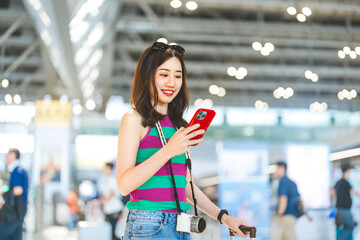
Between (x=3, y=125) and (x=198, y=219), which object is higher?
(x=3, y=125)

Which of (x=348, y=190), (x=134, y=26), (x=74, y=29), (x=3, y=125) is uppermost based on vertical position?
(x=134, y=26)

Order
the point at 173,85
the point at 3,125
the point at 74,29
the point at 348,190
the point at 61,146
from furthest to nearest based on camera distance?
the point at 61,146
the point at 74,29
the point at 3,125
the point at 348,190
the point at 173,85

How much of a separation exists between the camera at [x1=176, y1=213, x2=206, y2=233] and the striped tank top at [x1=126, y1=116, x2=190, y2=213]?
40 mm

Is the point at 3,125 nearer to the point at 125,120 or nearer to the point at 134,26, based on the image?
the point at 134,26

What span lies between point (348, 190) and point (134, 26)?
797cm

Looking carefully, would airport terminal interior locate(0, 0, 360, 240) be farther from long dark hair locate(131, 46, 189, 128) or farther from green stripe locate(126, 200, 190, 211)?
long dark hair locate(131, 46, 189, 128)

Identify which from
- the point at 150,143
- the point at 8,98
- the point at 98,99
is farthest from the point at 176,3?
the point at 98,99

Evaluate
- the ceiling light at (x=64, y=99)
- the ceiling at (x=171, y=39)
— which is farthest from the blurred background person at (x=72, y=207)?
the ceiling at (x=171, y=39)

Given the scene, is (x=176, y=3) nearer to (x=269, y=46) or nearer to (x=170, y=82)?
(x=269, y=46)

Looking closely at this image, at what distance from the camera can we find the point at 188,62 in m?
18.2

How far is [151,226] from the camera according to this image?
62.7 inches

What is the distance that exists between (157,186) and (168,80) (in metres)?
0.38

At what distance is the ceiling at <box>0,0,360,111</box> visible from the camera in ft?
32.9

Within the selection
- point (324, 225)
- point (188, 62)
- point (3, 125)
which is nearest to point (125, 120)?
point (3, 125)
